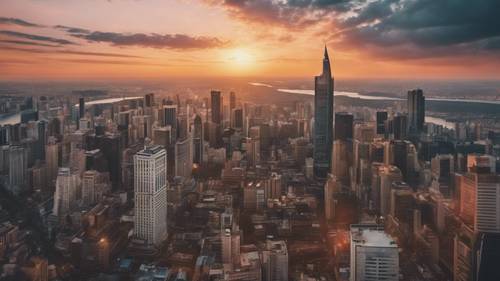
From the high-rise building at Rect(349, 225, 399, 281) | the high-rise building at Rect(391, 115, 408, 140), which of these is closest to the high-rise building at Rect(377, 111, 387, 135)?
the high-rise building at Rect(391, 115, 408, 140)

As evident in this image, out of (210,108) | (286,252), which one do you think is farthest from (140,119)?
(286,252)

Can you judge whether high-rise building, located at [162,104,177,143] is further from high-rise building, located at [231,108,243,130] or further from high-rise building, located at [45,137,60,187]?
high-rise building, located at [45,137,60,187]

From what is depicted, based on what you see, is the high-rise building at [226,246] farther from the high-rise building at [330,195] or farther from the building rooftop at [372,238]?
the high-rise building at [330,195]

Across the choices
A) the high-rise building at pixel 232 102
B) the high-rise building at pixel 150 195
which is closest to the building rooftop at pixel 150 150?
the high-rise building at pixel 150 195

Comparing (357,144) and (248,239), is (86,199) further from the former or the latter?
(357,144)

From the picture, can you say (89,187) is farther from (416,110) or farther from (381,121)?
(416,110)

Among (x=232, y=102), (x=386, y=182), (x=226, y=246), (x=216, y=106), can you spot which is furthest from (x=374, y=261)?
(x=216, y=106)

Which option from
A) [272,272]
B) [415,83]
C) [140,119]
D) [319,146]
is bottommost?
[272,272]
